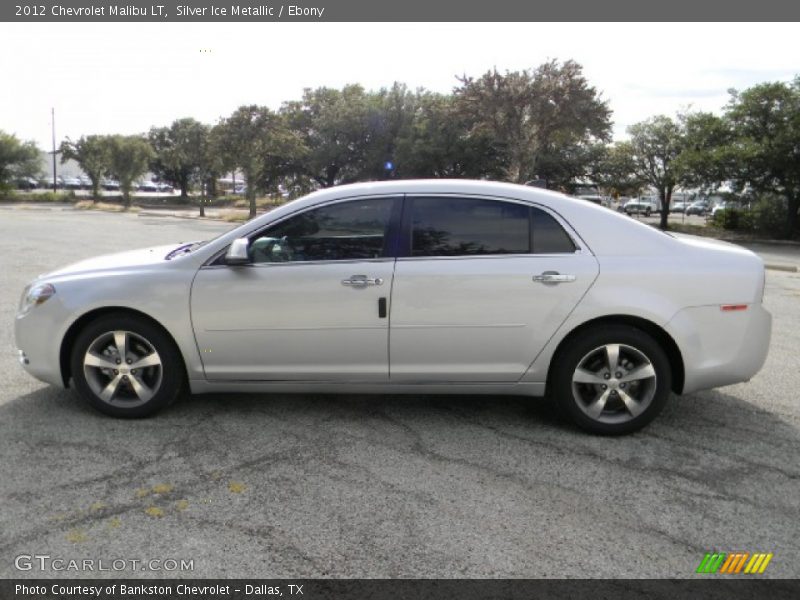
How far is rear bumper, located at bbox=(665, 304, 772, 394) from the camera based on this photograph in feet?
13.3

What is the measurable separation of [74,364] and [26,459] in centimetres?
77

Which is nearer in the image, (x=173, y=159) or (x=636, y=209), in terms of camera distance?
(x=173, y=159)

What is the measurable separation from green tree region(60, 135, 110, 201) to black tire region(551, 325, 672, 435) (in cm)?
4642

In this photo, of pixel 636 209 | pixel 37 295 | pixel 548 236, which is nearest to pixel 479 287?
pixel 548 236

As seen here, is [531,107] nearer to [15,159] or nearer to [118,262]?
[118,262]

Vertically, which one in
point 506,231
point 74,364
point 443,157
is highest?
point 443,157

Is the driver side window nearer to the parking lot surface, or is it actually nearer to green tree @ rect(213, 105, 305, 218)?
the parking lot surface

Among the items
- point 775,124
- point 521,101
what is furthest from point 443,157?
point 775,124

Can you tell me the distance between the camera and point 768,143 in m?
25.9

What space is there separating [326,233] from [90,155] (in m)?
48.8

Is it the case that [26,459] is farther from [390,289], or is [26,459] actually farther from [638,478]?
[638,478]

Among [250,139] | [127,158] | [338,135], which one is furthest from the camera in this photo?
[338,135]

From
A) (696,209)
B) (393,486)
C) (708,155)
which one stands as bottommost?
(393,486)

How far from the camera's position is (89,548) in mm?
2879
